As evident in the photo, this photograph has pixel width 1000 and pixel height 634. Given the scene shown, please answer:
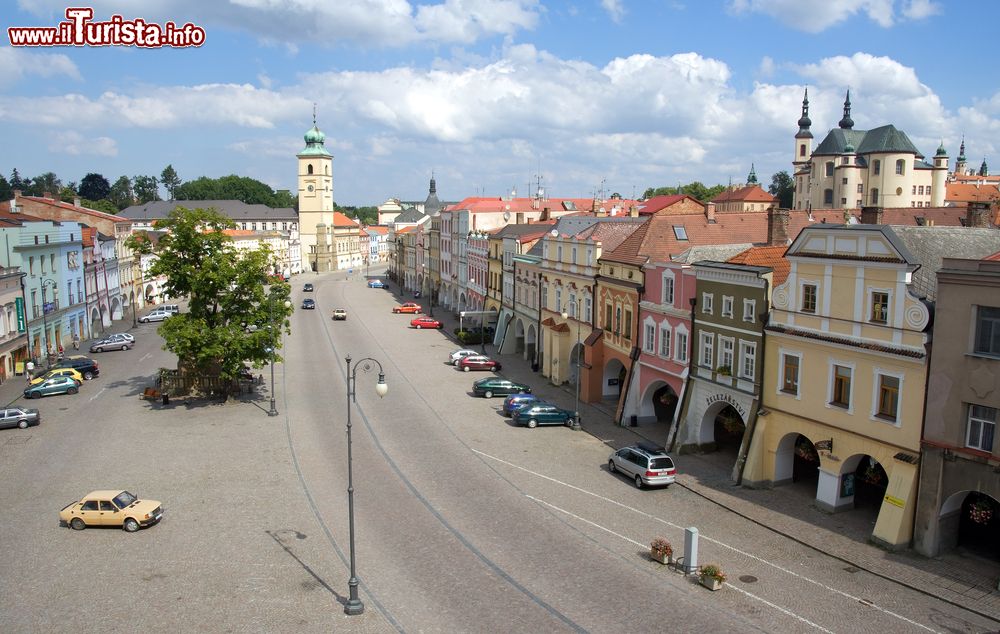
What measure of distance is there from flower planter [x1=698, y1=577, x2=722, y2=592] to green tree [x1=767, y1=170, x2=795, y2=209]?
16596 cm

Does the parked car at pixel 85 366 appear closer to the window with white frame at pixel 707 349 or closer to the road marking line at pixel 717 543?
the road marking line at pixel 717 543

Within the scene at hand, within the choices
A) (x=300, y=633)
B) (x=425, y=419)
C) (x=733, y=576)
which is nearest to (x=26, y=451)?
(x=425, y=419)

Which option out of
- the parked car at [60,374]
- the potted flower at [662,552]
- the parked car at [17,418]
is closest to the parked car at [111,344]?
the parked car at [60,374]

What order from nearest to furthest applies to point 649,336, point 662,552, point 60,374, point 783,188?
point 662,552 < point 649,336 < point 60,374 < point 783,188

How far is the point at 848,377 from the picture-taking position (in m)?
28.0

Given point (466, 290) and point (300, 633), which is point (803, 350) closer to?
point (300, 633)

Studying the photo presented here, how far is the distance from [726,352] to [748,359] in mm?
1388

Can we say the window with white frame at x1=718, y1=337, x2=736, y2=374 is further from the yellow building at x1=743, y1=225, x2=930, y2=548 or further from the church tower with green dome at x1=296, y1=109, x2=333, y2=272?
the church tower with green dome at x1=296, y1=109, x2=333, y2=272

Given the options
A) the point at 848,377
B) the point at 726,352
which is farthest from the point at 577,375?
the point at 848,377

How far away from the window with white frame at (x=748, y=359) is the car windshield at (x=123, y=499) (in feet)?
79.4

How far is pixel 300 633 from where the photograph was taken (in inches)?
803

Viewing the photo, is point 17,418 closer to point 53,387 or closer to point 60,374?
point 53,387

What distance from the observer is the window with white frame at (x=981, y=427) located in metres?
23.6

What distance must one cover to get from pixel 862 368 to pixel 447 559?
51.6 feet
